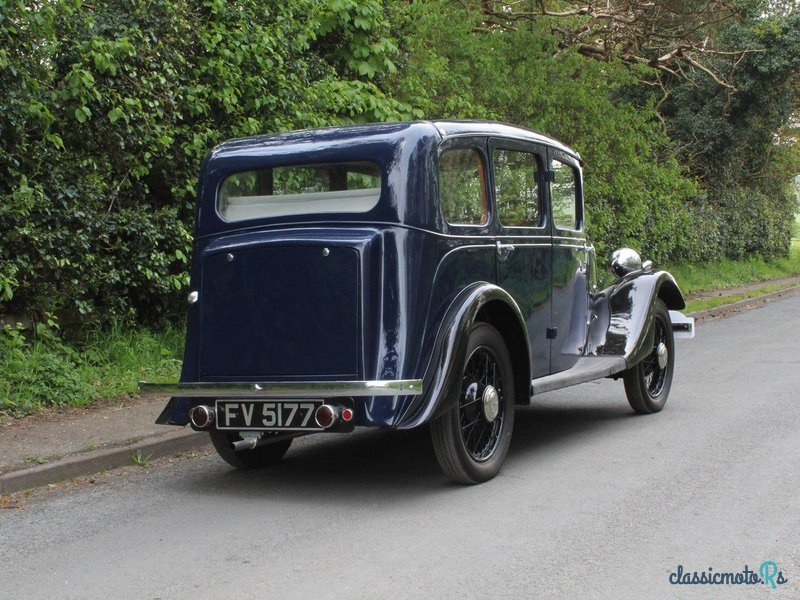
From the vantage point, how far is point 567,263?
312 inches

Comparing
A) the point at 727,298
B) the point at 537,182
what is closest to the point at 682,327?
the point at 537,182

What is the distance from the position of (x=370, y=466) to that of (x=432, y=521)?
5.11 feet

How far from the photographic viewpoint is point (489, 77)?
16.2 m

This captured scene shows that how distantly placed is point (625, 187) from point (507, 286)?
511 inches

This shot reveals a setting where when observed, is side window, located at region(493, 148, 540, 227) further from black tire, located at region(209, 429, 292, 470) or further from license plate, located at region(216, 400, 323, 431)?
black tire, located at region(209, 429, 292, 470)

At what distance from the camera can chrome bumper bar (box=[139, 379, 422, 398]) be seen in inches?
225

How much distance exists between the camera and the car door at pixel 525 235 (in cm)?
703

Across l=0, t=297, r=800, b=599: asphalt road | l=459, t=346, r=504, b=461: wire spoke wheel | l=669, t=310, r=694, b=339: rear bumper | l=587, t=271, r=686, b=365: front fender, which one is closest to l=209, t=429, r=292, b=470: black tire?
l=0, t=297, r=800, b=599: asphalt road

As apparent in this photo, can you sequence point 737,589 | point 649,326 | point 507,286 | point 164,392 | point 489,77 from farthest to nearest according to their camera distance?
point 489,77, point 649,326, point 507,286, point 164,392, point 737,589

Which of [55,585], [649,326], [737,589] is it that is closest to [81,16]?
[649,326]

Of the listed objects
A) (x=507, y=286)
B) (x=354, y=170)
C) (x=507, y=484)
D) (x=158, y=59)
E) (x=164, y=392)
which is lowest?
(x=507, y=484)

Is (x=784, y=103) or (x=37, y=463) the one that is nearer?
(x=37, y=463)

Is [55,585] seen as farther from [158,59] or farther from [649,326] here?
[158,59]

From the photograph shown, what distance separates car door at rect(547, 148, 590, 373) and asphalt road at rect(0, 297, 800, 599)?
2.26 feet
